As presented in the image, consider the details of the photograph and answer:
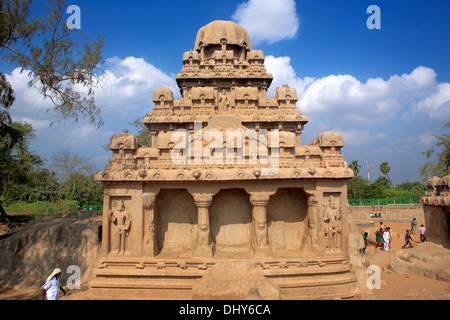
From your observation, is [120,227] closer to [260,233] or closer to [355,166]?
[260,233]

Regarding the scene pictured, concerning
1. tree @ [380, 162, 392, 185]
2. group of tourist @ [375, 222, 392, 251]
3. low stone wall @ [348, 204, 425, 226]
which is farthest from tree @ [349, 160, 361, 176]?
group of tourist @ [375, 222, 392, 251]

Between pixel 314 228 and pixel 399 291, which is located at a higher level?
pixel 314 228

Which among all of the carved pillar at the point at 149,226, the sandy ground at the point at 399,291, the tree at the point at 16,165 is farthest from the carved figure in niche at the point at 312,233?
the tree at the point at 16,165

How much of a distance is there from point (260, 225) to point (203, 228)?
180cm

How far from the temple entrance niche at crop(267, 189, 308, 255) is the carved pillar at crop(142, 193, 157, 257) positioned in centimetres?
Result: 395

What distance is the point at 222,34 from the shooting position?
12805 millimetres

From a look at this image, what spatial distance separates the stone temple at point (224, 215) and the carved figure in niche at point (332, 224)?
0.03 m

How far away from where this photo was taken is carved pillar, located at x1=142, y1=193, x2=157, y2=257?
27.3 ft

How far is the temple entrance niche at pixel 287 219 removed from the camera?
9438 mm

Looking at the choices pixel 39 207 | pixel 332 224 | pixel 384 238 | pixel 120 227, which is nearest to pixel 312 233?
pixel 332 224

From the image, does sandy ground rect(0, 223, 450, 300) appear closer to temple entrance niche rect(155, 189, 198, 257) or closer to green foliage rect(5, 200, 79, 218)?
temple entrance niche rect(155, 189, 198, 257)

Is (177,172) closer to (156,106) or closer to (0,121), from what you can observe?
(156,106)

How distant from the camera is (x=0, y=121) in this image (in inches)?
375
